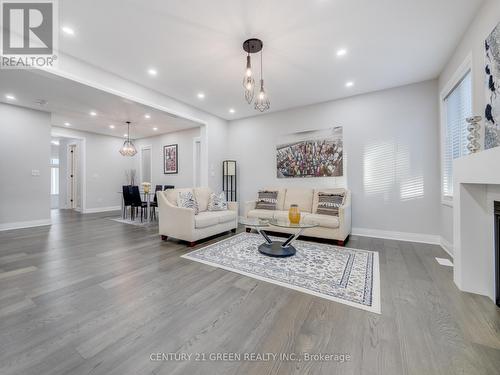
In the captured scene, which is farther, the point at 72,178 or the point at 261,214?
the point at 72,178

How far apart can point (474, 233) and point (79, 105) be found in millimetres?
6649

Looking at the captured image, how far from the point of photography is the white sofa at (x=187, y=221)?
3422 millimetres

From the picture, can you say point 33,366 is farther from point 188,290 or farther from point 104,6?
point 104,6

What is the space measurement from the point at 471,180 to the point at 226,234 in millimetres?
3502

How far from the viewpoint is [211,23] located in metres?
2.32

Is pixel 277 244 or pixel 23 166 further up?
pixel 23 166

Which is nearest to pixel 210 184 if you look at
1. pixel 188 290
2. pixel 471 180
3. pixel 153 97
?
pixel 153 97

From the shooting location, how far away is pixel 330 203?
12.5 feet

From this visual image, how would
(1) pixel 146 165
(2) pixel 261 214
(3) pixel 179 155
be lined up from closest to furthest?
(2) pixel 261 214 → (3) pixel 179 155 → (1) pixel 146 165

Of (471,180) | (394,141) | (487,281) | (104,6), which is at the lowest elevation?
(487,281)

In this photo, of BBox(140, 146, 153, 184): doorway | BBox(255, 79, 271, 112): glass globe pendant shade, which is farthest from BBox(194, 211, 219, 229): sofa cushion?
BBox(140, 146, 153, 184): doorway

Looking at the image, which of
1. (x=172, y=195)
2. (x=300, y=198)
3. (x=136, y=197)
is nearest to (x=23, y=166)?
(x=136, y=197)

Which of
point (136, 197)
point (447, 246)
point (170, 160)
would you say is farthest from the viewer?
point (170, 160)

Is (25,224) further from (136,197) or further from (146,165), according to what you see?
(146,165)
